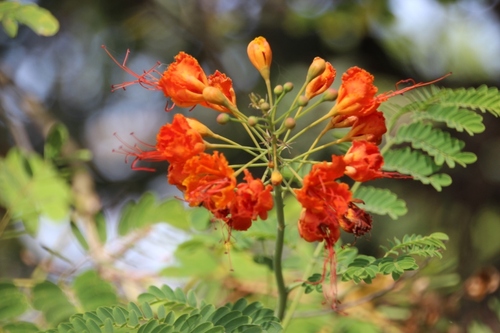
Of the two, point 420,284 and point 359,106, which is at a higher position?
point 359,106

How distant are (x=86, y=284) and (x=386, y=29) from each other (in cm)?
276

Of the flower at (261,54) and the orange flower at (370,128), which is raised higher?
the flower at (261,54)

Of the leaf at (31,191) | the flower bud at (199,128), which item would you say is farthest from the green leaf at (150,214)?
the flower bud at (199,128)

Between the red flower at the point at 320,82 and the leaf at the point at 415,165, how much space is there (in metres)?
0.33

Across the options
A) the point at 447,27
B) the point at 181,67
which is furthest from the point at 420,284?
the point at 447,27

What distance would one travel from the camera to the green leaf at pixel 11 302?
56.7 inches

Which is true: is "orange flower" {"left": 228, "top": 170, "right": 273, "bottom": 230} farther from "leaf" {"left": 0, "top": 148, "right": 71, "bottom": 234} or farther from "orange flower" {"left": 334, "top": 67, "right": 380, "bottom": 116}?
"leaf" {"left": 0, "top": 148, "right": 71, "bottom": 234}

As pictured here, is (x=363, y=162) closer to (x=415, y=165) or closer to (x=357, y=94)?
(x=357, y=94)

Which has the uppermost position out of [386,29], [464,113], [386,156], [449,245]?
[464,113]

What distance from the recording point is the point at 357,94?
117 cm

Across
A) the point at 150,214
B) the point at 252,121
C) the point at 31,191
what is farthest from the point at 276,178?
the point at 31,191

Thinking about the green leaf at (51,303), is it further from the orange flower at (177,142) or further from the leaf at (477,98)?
the leaf at (477,98)

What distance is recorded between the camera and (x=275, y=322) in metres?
1.17

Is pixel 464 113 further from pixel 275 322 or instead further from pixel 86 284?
pixel 86 284
